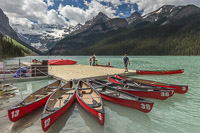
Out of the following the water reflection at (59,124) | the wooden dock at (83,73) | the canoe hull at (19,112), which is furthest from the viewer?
the wooden dock at (83,73)

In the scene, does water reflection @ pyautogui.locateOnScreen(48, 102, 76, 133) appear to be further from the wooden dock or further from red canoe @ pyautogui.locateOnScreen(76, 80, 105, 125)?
the wooden dock

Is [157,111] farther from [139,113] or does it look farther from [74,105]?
[74,105]

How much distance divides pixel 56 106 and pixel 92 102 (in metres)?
2.27

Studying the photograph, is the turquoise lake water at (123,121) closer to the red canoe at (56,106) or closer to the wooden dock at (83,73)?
the red canoe at (56,106)

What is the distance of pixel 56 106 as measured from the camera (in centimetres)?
790

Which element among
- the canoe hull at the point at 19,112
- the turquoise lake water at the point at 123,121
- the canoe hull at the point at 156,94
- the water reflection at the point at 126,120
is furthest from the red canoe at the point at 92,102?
the canoe hull at the point at 156,94

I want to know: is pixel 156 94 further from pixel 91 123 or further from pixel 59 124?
pixel 59 124

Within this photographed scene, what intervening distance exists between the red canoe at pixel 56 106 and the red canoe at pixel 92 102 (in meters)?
0.80

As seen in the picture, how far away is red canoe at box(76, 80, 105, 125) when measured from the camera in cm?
641

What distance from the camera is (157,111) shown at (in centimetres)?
876

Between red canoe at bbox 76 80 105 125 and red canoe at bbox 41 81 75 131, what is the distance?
798mm

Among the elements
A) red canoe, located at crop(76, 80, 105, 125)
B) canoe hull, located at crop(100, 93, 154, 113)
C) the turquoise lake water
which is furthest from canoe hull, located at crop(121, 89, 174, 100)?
red canoe, located at crop(76, 80, 105, 125)

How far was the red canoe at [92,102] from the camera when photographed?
6.41 metres

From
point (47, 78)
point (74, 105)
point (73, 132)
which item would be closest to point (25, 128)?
point (73, 132)
